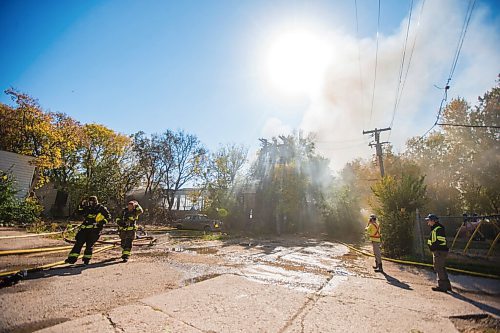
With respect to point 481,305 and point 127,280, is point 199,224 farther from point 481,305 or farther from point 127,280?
point 481,305

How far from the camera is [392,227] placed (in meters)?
10.4

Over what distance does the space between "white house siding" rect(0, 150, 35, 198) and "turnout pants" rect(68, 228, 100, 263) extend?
15467 mm

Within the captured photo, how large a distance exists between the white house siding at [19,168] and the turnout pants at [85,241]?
50.7 ft

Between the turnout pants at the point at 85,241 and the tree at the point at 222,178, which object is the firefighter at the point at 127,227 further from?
the tree at the point at 222,178

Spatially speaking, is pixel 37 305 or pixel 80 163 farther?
pixel 80 163

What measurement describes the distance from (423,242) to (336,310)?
7.94 m

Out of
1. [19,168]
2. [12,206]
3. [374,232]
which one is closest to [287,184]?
[374,232]

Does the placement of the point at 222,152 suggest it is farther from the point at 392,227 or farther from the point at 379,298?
the point at 379,298

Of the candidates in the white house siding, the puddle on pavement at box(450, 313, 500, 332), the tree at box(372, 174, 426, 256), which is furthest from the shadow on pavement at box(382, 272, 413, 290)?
the white house siding

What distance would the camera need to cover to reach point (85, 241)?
659 centimetres

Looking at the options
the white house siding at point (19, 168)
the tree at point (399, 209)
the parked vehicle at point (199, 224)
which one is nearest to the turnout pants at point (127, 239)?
the tree at point (399, 209)

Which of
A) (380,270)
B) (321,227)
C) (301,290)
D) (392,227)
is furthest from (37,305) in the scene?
(321,227)

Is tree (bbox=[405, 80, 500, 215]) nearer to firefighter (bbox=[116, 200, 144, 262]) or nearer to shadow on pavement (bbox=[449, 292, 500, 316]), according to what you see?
shadow on pavement (bbox=[449, 292, 500, 316])

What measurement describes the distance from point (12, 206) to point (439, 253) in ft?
71.5
